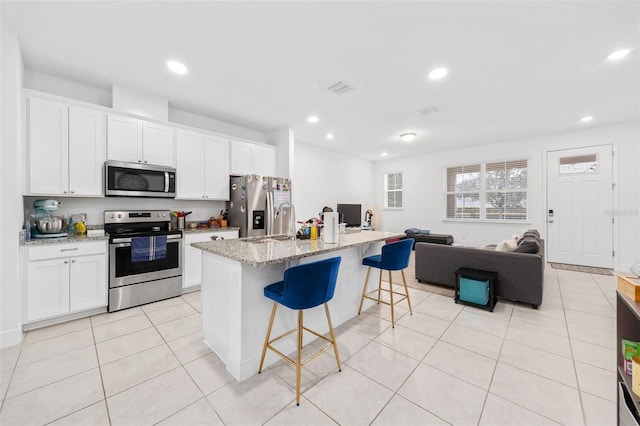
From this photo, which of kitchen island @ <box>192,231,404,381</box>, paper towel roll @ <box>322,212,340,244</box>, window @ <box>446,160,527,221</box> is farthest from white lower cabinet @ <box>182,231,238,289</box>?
window @ <box>446,160,527,221</box>

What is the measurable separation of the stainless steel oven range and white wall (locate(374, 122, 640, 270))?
6.30 m

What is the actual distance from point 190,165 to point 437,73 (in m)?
3.62

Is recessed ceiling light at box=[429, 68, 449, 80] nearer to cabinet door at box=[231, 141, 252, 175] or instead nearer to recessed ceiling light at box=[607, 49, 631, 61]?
recessed ceiling light at box=[607, 49, 631, 61]

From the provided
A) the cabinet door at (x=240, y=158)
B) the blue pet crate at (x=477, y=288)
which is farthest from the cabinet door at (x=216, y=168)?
the blue pet crate at (x=477, y=288)

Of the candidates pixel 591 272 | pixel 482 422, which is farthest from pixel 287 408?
pixel 591 272

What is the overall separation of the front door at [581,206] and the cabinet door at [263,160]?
5916 millimetres

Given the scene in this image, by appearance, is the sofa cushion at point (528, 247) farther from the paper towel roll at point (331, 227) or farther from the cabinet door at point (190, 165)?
the cabinet door at point (190, 165)

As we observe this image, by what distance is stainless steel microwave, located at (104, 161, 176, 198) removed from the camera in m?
3.10

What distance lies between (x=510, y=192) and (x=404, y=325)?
5.21m

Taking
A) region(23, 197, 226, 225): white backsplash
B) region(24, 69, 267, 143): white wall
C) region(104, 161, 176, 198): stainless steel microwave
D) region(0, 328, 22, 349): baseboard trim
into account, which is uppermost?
region(24, 69, 267, 143): white wall

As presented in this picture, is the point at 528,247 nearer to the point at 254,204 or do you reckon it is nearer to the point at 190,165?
the point at 254,204

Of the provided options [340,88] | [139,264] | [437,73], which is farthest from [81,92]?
[437,73]

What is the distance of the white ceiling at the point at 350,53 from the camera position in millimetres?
2064

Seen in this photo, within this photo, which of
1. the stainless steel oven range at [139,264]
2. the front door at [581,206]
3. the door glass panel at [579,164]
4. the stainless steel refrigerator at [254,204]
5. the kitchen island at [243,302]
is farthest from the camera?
the door glass panel at [579,164]
